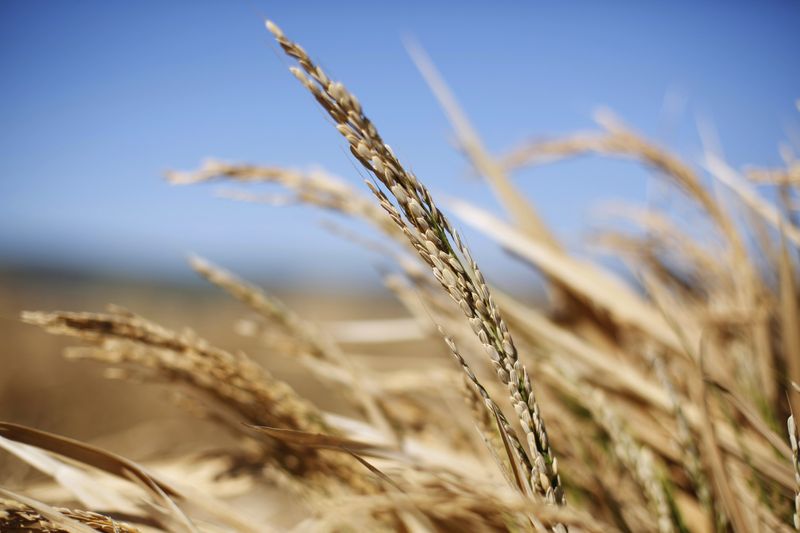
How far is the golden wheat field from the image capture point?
25 cm

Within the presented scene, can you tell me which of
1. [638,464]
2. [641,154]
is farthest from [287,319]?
[641,154]

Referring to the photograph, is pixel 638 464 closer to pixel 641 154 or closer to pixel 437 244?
pixel 437 244

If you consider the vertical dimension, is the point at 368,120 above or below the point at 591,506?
above

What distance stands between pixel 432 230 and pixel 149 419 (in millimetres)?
2062

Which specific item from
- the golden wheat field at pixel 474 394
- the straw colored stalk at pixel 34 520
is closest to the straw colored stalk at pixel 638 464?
the golden wheat field at pixel 474 394

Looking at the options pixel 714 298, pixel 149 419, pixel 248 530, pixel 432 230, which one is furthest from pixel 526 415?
pixel 149 419

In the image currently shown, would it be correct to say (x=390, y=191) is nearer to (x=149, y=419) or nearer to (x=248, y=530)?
(x=248, y=530)

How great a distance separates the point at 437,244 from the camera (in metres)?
0.24

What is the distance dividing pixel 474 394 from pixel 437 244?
0.36ft

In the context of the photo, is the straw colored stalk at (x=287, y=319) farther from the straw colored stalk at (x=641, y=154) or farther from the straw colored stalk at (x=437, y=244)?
the straw colored stalk at (x=641, y=154)

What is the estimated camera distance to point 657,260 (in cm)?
107

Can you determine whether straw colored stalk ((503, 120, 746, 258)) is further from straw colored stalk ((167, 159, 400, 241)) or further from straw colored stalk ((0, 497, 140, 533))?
straw colored stalk ((0, 497, 140, 533))

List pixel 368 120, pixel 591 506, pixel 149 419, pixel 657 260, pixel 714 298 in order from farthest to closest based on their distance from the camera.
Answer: pixel 149 419, pixel 657 260, pixel 714 298, pixel 591 506, pixel 368 120

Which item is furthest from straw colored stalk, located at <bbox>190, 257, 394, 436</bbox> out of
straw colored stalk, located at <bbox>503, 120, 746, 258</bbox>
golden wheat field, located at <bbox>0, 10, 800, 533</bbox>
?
straw colored stalk, located at <bbox>503, 120, 746, 258</bbox>
